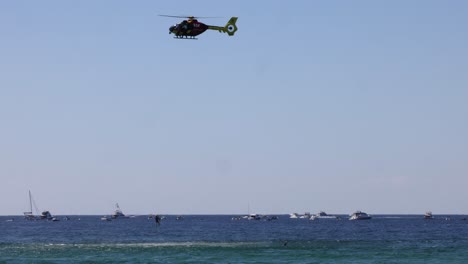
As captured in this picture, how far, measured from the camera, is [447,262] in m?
80.6

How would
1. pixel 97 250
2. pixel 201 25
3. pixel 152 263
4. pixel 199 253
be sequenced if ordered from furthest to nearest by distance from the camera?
pixel 97 250 → pixel 199 253 → pixel 152 263 → pixel 201 25

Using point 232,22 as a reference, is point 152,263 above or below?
below

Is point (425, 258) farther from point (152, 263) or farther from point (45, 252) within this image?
point (45, 252)

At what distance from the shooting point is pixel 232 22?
7262 centimetres

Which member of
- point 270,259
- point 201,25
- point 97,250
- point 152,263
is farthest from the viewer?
point 97,250

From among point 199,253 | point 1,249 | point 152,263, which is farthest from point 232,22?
point 1,249

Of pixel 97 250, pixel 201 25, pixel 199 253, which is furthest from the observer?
pixel 97 250

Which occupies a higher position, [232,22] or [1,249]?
[232,22]

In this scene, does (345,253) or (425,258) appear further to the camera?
(345,253)

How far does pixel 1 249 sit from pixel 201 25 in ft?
160

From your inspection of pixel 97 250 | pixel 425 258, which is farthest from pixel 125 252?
pixel 425 258

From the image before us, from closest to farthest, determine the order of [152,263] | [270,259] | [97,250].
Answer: [152,263] → [270,259] → [97,250]

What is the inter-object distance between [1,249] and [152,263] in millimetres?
32777

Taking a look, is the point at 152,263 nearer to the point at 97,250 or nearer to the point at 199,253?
the point at 199,253
